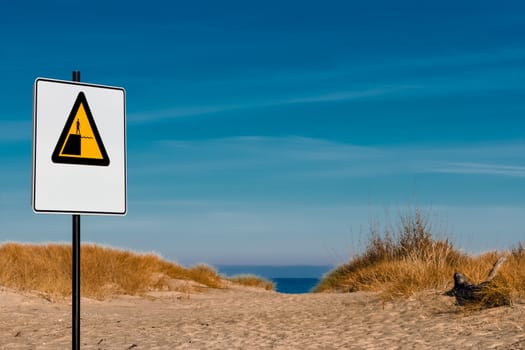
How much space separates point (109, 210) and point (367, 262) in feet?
50.5

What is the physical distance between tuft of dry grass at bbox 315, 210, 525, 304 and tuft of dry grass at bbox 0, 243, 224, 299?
514 centimetres

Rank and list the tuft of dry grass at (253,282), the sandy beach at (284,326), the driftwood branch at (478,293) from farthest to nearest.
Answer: the tuft of dry grass at (253,282) < the driftwood branch at (478,293) < the sandy beach at (284,326)

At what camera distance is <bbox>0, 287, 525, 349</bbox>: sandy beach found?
865 cm

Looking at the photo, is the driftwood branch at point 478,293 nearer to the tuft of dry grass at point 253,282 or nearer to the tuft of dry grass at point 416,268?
the tuft of dry grass at point 416,268

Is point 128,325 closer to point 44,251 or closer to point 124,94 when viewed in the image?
point 124,94

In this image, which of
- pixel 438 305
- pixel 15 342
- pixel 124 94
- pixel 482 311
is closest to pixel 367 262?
pixel 438 305

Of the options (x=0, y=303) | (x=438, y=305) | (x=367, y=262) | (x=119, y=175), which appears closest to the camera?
(x=119, y=175)

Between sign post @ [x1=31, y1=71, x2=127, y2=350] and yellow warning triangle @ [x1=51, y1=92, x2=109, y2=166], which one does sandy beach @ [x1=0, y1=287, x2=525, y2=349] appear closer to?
sign post @ [x1=31, y1=71, x2=127, y2=350]

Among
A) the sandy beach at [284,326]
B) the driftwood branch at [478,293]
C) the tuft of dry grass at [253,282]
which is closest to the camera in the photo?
the sandy beach at [284,326]

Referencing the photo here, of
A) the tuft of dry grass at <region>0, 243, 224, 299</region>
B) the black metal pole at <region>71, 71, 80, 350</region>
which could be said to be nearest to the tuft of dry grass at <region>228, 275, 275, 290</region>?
the tuft of dry grass at <region>0, 243, 224, 299</region>

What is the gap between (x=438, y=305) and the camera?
10.7 metres

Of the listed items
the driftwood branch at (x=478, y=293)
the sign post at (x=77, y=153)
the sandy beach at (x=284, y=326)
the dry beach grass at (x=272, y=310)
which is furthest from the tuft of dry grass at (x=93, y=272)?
the sign post at (x=77, y=153)

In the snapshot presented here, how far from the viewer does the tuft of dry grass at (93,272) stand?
16.8m

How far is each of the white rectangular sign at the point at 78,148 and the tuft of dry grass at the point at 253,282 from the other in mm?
21754
